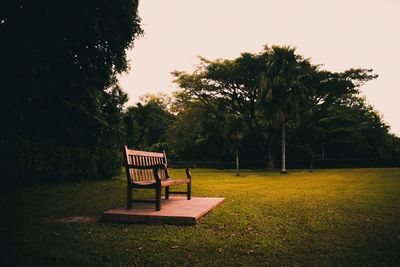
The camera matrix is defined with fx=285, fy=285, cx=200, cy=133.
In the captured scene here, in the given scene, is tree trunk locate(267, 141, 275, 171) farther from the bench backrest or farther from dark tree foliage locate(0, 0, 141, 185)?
the bench backrest

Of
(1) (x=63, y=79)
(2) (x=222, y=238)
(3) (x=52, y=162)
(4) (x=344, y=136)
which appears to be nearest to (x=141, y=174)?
(2) (x=222, y=238)

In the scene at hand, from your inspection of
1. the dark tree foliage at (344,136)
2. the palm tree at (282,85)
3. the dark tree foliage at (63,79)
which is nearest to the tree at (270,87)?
the palm tree at (282,85)

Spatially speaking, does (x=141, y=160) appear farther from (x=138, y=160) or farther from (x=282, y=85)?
(x=282, y=85)

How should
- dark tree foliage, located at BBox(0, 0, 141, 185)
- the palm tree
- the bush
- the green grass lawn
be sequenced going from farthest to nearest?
the palm tree
dark tree foliage, located at BBox(0, 0, 141, 185)
the bush
the green grass lawn

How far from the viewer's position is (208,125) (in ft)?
123

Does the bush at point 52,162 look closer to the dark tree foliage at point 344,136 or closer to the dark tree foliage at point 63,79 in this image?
the dark tree foliage at point 63,79

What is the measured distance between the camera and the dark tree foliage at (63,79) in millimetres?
10750

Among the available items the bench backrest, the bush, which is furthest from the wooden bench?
the bush

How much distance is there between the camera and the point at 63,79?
12797mm

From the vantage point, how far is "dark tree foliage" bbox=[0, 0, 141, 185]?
10750mm

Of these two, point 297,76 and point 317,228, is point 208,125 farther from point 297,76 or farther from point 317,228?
point 317,228

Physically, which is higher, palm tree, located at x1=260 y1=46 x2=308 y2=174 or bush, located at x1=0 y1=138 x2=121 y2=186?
palm tree, located at x1=260 y1=46 x2=308 y2=174

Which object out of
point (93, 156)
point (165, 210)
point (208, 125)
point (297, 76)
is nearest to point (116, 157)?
point (93, 156)

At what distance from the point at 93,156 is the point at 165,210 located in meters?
9.97
